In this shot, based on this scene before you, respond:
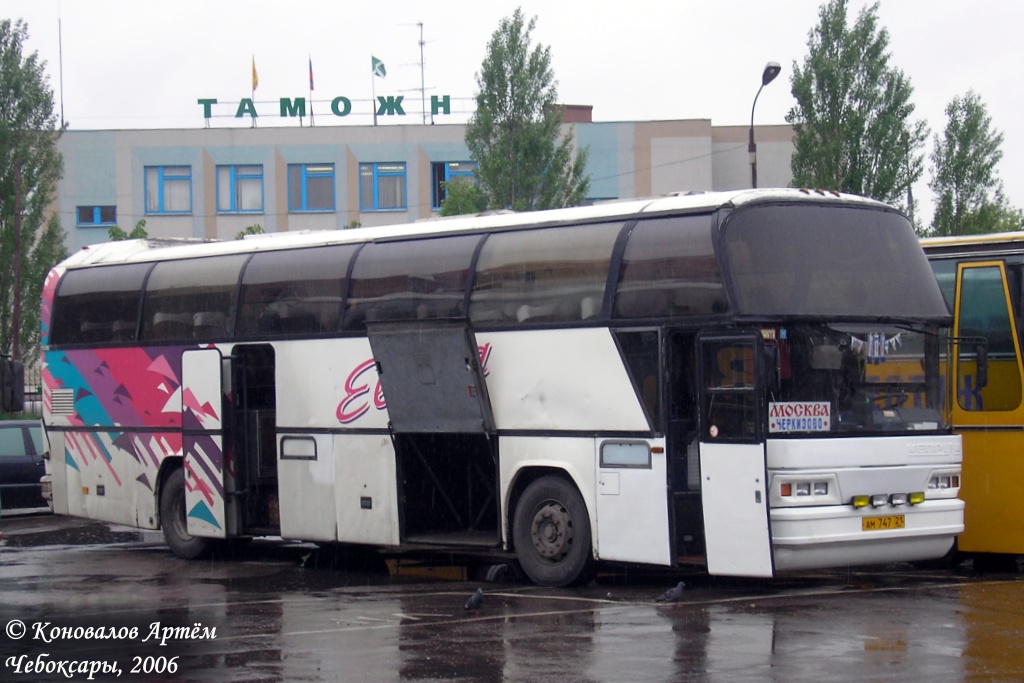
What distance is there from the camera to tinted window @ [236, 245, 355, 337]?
16.7 meters

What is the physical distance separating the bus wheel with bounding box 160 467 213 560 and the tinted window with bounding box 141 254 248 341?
1.83m

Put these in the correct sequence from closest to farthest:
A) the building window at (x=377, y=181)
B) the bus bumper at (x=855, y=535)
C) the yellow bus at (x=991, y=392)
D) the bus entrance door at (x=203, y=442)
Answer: the bus bumper at (x=855, y=535) < the yellow bus at (x=991, y=392) < the bus entrance door at (x=203, y=442) < the building window at (x=377, y=181)

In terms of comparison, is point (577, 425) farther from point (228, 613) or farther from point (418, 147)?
point (418, 147)

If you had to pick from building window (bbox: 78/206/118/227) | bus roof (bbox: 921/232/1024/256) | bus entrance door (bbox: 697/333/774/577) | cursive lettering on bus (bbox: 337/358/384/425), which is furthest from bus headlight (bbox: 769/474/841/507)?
building window (bbox: 78/206/118/227)

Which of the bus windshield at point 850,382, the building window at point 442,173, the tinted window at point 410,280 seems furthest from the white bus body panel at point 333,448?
the building window at point 442,173

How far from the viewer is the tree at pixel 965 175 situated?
45.8 m

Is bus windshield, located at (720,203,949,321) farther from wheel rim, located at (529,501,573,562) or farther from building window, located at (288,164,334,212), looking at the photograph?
building window, located at (288,164,334,212)

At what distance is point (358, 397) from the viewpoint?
1633cm

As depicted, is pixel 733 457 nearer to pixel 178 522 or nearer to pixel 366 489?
pixel 366 489

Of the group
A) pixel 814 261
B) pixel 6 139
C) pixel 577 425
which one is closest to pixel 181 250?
pixel 577 425

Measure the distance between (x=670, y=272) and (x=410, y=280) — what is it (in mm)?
3529

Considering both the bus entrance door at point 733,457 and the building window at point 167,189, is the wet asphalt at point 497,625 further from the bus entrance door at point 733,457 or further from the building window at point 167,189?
the building window at point 167,189

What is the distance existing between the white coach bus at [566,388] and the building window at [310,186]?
Answer: 4038cm

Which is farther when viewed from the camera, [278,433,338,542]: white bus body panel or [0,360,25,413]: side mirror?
[278,433,338,542]: white bus body panel
